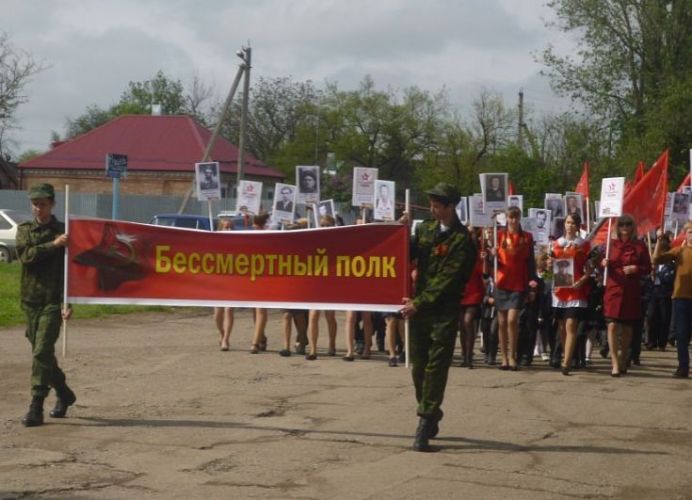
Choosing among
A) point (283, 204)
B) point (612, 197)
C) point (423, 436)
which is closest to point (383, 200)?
point (283, 204)

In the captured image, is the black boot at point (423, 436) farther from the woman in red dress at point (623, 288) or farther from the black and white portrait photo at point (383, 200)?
the black and white portrait photo at point (383, 200)

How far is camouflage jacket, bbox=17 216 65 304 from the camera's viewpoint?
1091 centimetres

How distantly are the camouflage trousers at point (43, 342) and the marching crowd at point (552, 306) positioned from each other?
5.26 metres

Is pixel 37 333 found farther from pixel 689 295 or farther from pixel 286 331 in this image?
pixel 689 295

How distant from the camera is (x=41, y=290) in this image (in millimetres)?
10906

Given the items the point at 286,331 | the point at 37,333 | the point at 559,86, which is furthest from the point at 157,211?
the point at 37,333

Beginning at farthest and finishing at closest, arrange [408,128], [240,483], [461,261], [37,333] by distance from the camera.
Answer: [408,128] < [37,333] < [461,261] < [240,483]

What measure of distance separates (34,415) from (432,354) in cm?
344

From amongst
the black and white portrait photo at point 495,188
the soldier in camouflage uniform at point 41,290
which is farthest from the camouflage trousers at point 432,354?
the black and white portrait photo at point 495,188

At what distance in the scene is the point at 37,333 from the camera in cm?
1087

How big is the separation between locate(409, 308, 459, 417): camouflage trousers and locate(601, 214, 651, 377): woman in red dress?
5600 millimetres

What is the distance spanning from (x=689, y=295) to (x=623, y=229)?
1.16 meters

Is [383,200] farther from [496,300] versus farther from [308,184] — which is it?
[496,300]

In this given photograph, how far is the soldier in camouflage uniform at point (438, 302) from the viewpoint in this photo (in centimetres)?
1006
